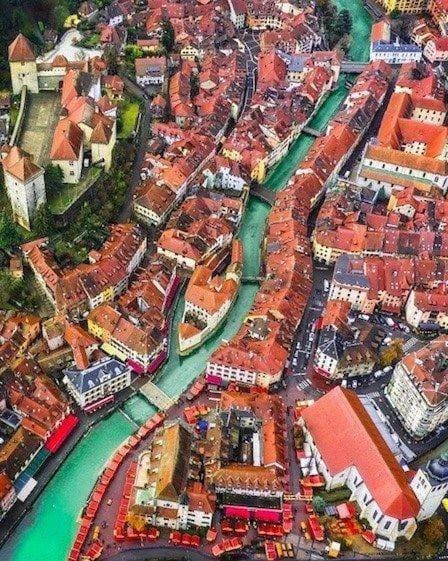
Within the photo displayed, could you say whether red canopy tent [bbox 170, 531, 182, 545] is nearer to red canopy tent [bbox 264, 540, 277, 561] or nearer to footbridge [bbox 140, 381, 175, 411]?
red canopy tent [bbox 264, 540, 277, 561]

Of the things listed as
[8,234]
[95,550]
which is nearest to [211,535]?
[95,550]

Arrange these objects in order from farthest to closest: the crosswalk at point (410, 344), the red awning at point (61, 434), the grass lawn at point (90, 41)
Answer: the grass lawn at point (90, 41), the crosswalk at point (410, 344), the red awning at point (61, 434)

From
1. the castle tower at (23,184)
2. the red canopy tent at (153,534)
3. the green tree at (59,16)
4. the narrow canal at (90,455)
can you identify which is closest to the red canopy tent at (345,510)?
the red canopy tent at (153,534)

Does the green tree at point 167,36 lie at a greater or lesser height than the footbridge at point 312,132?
greater

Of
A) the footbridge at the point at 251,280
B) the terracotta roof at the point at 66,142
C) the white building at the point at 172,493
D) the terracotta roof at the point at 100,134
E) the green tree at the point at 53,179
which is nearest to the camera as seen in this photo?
the white building at the point at 172,493

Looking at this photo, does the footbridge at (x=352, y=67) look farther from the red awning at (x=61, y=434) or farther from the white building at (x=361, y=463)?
the red awning at (x=61, y=434)

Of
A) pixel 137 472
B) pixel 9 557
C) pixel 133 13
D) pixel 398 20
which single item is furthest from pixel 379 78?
pixel 9 557
